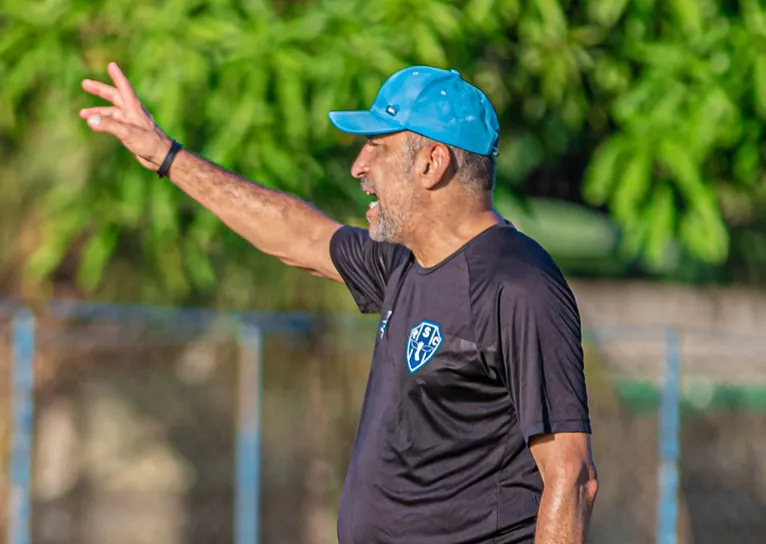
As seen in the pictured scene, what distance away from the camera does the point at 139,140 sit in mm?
4090

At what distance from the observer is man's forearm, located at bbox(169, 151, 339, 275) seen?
418 cm

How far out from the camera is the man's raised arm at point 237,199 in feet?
13.5

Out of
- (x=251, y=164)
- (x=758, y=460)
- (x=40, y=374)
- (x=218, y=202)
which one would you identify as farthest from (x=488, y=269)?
(x=40, y=374)

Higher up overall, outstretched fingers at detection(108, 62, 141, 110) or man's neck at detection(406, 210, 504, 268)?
outstretched fingers at detection(108, 62, 141, 110)

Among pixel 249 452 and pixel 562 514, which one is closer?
pixel 562 514

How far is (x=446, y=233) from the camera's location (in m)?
3.39

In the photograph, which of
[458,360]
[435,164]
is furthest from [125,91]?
[458,360]

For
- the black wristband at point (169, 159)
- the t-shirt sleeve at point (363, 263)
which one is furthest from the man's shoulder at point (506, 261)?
the black wristband at point (169, 159)

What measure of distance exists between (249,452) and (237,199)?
4.52m

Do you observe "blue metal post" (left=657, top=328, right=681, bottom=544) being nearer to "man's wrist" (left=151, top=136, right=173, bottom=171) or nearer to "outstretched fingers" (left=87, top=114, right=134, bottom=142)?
"man's wrist" (left=151, top=136, right=173, bottom=171)

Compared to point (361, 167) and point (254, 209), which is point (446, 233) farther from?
point (254, 209)

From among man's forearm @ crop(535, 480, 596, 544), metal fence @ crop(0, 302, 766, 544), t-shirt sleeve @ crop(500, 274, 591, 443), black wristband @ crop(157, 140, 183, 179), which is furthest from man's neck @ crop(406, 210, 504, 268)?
metal fence @ crop(0, 302, 766, 544)

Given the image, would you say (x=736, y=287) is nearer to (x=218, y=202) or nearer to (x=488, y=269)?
(x=218, y=202)

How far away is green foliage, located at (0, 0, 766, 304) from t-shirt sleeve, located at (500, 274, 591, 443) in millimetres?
2845
